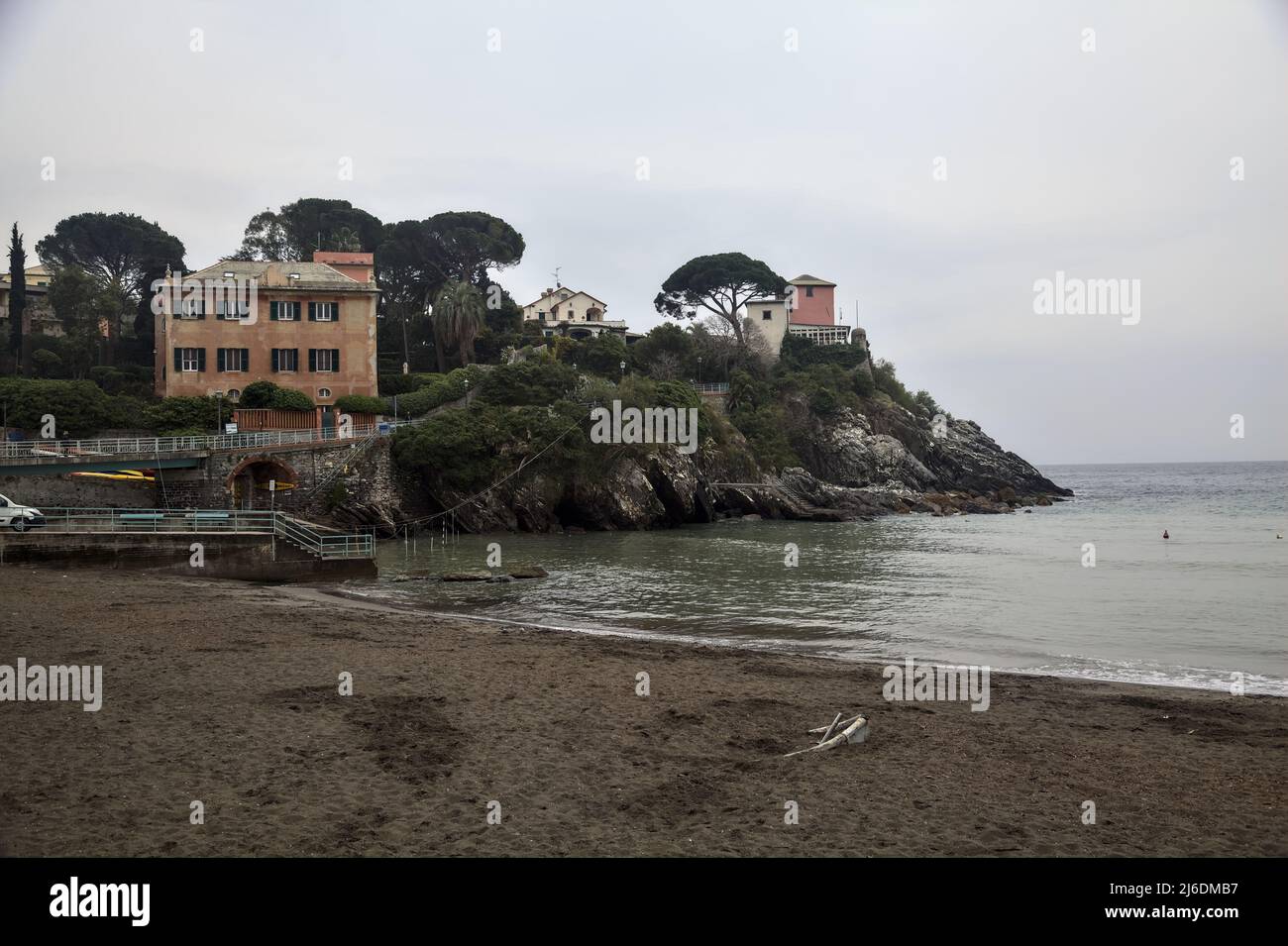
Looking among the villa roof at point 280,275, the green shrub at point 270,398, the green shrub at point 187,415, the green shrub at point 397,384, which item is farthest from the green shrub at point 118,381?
the green shrub at point 397,384

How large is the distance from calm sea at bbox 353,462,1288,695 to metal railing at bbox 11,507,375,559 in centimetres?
353

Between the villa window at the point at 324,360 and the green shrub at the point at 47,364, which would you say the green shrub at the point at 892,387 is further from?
the green shrub at the point at 47,364

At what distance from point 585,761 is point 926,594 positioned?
Result: 857 inches

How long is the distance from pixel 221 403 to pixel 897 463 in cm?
5659

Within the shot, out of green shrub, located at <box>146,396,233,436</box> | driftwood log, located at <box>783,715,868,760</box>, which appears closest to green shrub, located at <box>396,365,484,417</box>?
green shrub, located at <box>146,396,233,436</box>

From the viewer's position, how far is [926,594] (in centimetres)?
2986

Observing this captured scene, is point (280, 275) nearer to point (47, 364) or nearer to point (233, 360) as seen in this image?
point (233, 360)

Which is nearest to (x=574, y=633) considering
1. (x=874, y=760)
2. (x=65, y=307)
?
(x=874, y=760)

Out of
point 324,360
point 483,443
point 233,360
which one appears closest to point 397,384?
point 324,360

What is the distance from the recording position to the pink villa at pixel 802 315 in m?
97.1

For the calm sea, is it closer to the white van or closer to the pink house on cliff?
the white van

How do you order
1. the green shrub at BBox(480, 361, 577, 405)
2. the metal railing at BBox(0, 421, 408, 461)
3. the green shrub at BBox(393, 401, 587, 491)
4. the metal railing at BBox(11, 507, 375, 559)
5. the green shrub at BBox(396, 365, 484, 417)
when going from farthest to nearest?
the green shrub at BBox(480, 361, 577, 405) < the green shrub at BBox(396, 365, 484, 417) < the green shrub at BBox(393, 401, 587, 491) < the metal railing at BBox(0, 421, 408, 461) < the metal railing at BBox(11, 507, 375, 559)

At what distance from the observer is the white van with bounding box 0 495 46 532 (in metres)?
30.8

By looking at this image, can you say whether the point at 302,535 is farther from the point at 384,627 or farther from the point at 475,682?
the point at 475,682
